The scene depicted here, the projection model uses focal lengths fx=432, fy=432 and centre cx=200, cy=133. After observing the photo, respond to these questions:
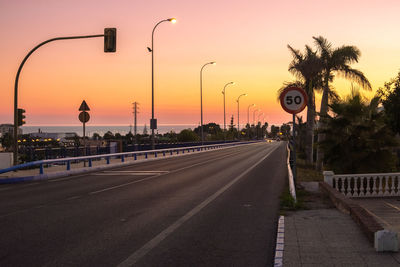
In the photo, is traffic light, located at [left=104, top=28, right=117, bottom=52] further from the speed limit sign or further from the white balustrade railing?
the white balustrade railing

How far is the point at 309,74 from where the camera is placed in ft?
97.0

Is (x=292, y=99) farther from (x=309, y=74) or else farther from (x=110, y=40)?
(x=309, y=74)

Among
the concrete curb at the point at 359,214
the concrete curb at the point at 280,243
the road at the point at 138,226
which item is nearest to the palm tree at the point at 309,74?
the road at the point at 138,226

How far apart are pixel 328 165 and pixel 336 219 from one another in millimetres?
7887

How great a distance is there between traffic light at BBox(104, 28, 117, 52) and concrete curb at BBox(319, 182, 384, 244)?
12338 millimetres

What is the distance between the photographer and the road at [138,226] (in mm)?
6039

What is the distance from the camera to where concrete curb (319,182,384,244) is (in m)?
6.54

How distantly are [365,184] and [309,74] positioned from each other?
51.8 ft

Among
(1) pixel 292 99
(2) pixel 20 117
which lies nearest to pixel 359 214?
(1) pixel 292 99

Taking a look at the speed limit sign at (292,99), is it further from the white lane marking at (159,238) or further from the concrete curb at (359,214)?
the white lane marking at (159,238)

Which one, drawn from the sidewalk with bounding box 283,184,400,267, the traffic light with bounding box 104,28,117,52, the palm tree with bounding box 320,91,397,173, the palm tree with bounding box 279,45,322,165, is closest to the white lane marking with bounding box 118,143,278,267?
the sidewalk with bounding box 283,184,400,267

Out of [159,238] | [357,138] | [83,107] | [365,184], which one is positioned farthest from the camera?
[83,107]

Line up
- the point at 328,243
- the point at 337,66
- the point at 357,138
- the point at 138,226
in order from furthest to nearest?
the point at 337,66 → the point at 357,138 → the point at 138,226 → the point at 328,243

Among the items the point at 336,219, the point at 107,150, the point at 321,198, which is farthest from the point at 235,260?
the point at 107,150
